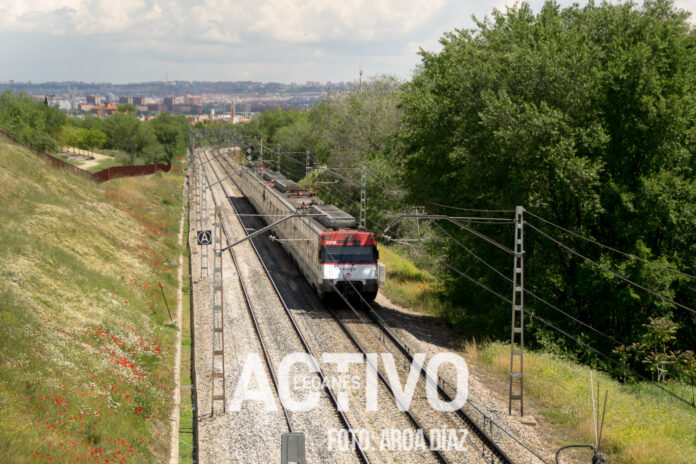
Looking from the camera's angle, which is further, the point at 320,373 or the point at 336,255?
the point at 336,255

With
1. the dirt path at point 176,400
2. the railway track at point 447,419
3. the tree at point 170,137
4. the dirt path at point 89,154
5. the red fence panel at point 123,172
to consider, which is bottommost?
the dirt path at point 176,400

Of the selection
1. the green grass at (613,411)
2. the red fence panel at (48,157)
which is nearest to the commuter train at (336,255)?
the green grass at (613,411)

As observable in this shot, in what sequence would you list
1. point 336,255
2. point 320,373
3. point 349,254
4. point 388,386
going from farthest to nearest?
point 349,254 < point 336,255 < point 320,373 < point 388,386

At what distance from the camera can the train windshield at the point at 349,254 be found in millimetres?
28095

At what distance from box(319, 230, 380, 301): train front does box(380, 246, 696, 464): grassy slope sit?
19.4 feet

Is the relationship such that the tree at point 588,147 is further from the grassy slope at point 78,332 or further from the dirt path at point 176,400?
the grassy slope at point 78,332

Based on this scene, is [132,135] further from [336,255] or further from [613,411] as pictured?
[613,411]

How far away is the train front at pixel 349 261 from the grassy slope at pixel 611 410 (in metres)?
5.91

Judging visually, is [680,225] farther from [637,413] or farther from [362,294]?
[362,294]

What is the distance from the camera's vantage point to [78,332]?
19812 mm

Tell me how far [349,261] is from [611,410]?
13.3m

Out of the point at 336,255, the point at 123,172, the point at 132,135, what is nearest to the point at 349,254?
the point at 336,255

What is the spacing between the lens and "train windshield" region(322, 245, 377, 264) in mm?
28095

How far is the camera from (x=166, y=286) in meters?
31.8
